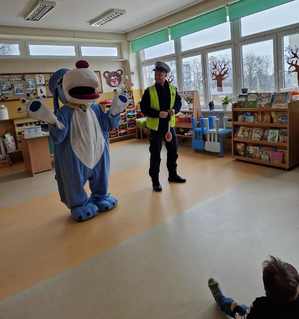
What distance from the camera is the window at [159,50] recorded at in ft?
22.2

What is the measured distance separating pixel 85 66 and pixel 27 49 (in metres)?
4.19

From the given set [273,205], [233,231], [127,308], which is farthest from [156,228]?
[273,205]

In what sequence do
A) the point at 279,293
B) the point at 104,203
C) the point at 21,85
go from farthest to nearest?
1. the point at 21,85
2. the point at 104,203
3. the point at 279,293

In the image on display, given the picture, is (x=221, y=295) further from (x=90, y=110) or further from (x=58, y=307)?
(x=90, y=110)

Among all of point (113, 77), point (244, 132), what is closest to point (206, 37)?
point (244, 132)

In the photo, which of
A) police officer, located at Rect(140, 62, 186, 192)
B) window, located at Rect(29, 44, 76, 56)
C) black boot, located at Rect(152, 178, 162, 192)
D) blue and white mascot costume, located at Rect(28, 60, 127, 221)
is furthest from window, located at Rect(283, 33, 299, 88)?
window, located at Rect(29, 44, 76, 56)

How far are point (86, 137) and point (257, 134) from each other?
2617 millimetres

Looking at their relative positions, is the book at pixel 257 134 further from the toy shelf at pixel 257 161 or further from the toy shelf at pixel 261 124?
the toy shelf at pixel 257 161

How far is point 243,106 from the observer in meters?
4.49

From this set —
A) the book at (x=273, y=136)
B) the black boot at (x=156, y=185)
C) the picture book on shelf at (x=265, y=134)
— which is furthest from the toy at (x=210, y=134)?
the black boot at (x=156, y=185)

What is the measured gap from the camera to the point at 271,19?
4691mm

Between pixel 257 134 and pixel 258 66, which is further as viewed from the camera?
pixel 258 66

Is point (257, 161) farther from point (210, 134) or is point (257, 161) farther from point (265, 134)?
point (210, 134)

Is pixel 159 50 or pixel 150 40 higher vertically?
pixel 150 40
